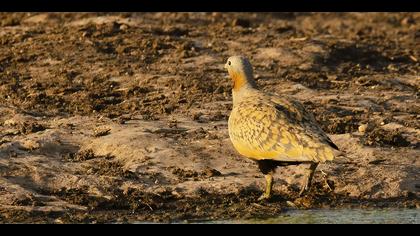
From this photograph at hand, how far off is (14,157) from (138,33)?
16.2 feet

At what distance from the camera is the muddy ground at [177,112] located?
11.5 meters

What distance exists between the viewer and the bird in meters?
10.9

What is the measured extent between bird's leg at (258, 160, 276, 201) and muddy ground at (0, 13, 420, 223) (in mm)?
103

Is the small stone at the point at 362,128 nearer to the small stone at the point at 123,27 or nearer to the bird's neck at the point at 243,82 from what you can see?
the bird's neck at the point at 243,82

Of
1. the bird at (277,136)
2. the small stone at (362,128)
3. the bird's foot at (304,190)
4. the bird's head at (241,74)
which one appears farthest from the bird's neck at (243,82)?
the small stone at (362,128)

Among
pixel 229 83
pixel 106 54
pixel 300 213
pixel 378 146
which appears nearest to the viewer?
pixel 300 213

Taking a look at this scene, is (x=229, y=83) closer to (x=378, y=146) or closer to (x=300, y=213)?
(x=378, y=146)

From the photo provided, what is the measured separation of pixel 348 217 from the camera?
10852 mm

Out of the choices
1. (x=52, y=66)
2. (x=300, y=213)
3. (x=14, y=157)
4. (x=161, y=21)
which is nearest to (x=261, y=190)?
(x=300, y=213)

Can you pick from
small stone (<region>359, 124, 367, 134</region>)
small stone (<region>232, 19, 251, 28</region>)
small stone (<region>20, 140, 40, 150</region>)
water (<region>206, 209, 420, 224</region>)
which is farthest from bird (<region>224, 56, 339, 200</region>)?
small stone (<region>232, 19, 251, 28</region>)

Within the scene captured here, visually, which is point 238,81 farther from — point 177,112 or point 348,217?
point 348,217

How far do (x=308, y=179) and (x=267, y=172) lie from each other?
0.41 metres

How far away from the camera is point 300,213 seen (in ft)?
36.0

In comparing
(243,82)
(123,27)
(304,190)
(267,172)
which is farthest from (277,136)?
(123,27)
